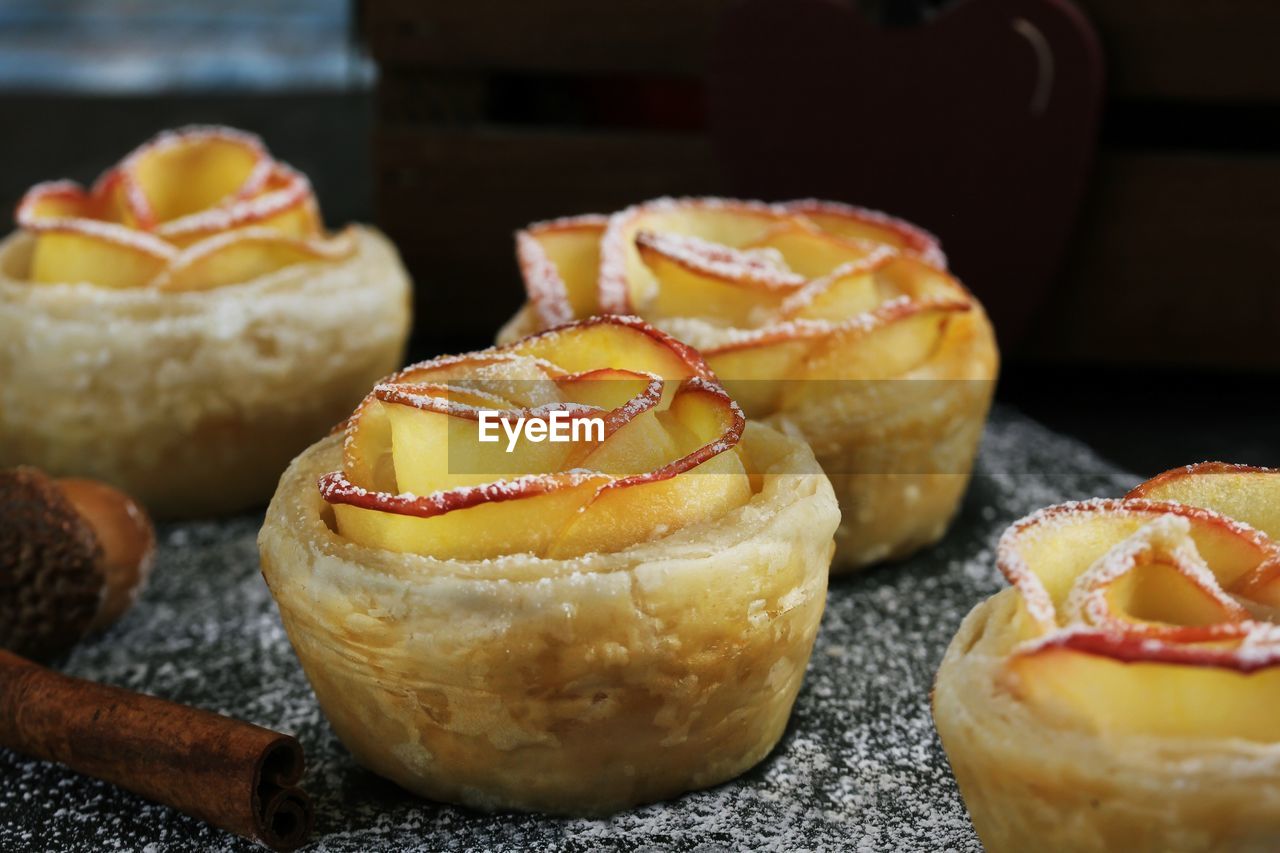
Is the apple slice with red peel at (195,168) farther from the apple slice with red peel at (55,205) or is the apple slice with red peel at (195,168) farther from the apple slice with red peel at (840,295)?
the apple slice with red peel at (840,295)

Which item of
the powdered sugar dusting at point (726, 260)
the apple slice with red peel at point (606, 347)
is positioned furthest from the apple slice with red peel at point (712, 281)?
the apple slice with red peel at point (606, 347)

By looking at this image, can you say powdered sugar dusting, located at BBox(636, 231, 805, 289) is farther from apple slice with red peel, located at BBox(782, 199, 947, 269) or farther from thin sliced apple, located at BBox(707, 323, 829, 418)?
Result: apple slice with red peel, located at BBox(782, 199, 947, 269)

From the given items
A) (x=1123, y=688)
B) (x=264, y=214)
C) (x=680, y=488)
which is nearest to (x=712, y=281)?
(x=680, y=488)

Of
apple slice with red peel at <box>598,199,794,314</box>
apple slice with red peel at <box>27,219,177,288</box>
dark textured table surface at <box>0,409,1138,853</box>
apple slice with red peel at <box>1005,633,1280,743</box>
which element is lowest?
dark textured table surface at <box>0,409,1138,853</box>

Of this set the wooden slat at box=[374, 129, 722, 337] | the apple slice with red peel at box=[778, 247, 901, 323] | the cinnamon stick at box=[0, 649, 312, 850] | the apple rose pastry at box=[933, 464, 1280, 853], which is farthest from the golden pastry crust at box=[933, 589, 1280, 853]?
the wooden slat at box=[374, 129, 722, 337]

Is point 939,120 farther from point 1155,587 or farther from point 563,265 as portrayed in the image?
point 1155,587
